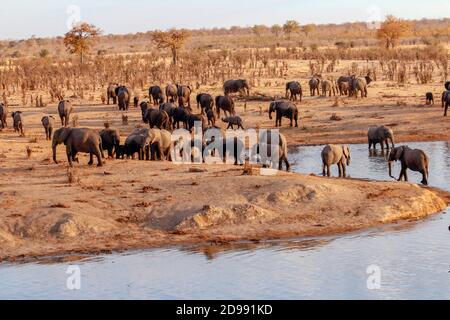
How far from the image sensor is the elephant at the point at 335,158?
1057 inches

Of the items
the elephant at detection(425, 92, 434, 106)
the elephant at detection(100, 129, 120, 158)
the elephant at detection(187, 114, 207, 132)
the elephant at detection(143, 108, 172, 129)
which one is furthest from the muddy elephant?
the elephant at detection(100, 129, 120, 158)

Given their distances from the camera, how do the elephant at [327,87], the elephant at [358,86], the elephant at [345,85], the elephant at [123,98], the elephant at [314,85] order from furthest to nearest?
the elephant at [314,85]
the elephant at [327,87]
the elephant at [345,85]
the elephant at [358,86]
the elephant at [123,98]

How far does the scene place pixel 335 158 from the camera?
27.0 meters

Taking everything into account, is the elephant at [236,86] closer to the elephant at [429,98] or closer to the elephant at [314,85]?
the elephant at [314,85]

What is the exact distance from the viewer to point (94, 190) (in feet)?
77.9

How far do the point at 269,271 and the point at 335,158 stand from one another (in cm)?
940

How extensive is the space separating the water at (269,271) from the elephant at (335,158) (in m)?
5.33

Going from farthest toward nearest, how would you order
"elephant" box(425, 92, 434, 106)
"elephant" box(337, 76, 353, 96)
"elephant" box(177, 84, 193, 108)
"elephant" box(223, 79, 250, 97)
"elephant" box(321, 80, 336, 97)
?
"elephant" box(321, 80, 336, 97) → "elephant" box(337, 76, 353, 96) → "elephant" box(223, 79, 250, 97) → "elephant" box(177, 84, 193, 108) → "elephant" box(425, 92, 434, 106)

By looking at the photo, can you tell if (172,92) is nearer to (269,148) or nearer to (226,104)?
(226,104)

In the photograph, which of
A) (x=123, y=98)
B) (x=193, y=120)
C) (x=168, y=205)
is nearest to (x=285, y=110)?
(x=193, y=120)

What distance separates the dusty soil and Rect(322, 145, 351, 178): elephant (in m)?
1.81

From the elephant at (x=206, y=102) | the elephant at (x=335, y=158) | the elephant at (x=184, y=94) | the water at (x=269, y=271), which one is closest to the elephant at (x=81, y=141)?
the elephant at (x=335, y=158)

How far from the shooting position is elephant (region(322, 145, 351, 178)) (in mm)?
26844

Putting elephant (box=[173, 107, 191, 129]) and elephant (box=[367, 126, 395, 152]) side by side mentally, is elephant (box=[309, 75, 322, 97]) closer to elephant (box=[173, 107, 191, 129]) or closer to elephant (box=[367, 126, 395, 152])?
elephant (box=[173, 107, 191, 129])
